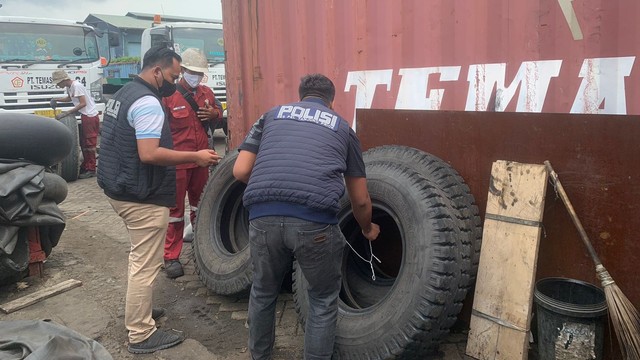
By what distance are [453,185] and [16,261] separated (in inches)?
130

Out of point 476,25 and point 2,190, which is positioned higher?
point 476,25

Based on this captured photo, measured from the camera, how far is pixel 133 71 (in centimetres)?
1591

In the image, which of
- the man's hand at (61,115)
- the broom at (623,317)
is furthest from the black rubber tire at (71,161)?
the broom at (623,317)

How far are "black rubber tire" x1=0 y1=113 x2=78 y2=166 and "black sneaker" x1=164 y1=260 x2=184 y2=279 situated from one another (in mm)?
1345

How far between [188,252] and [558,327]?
3.39 metres

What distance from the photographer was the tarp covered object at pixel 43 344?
222cm

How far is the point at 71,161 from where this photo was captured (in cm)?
778

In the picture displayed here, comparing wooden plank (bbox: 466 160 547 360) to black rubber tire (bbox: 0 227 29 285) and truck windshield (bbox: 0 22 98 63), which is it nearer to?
black rubber tire (bbox: 0 227 29 285)

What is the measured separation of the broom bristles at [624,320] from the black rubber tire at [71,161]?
760cm

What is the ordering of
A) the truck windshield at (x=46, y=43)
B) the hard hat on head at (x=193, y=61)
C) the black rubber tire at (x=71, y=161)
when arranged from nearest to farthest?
the hard hat on head at (x=193, y=61), the black rubber tire at (x=71, y=161), the truck windshield at (x=46, y=43)

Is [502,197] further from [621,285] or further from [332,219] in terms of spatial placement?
[332,219]

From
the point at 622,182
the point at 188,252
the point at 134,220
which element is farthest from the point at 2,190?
the point at 622,182

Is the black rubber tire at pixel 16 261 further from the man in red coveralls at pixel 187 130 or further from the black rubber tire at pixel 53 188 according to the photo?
the man in red coveralls at pixel 187 130

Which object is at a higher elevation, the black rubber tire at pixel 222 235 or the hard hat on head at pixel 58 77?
the hard hat on head at pixel 58 77
